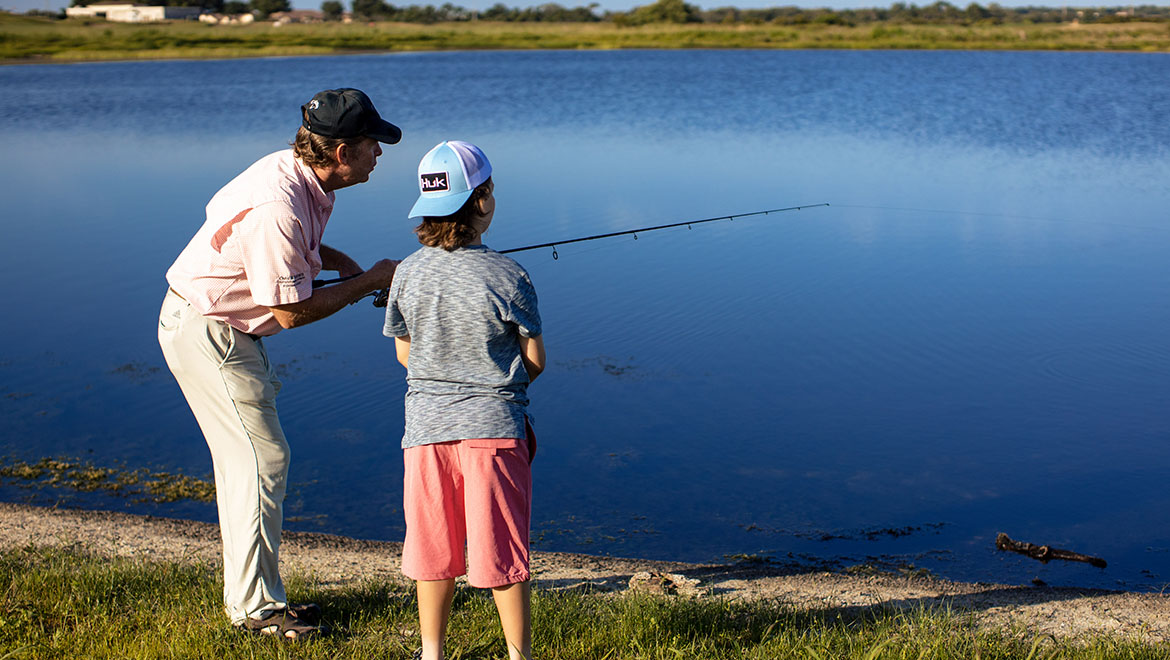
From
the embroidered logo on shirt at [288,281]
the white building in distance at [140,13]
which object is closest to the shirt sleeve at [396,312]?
the embroidered logo on shirt at [288,281]

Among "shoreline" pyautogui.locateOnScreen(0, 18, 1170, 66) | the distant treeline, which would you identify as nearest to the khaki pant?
"shoreline" pyautogui.locateOnScreen(0, 18, 1170, 66)

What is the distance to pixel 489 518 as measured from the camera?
265 cm

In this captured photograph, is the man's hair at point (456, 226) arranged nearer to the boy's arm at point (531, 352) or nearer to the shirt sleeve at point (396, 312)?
the shirt sleeve at point (396, 312)

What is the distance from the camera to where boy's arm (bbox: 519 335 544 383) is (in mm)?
2660

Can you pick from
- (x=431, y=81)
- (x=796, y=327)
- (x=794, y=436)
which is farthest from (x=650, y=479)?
(x=431, y=81)

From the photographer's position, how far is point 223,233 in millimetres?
3037

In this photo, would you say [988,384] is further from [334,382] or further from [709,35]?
[709,35]

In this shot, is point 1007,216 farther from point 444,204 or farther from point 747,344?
point 444,204

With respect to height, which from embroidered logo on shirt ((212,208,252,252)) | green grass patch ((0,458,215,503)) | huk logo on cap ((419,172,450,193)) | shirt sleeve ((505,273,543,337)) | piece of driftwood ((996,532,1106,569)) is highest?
huk logo on cap ((419,172,450,193))

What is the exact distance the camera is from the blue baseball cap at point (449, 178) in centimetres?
261

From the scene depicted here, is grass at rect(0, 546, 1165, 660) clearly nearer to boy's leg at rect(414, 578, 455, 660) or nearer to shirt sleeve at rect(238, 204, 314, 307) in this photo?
boy's leg at rect(414, 578, 455, 660)

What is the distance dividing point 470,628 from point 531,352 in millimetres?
1028

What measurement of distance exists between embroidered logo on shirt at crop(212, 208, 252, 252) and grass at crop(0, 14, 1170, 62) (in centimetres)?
4410

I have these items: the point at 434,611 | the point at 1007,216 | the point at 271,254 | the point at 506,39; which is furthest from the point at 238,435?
the point at 506,39
